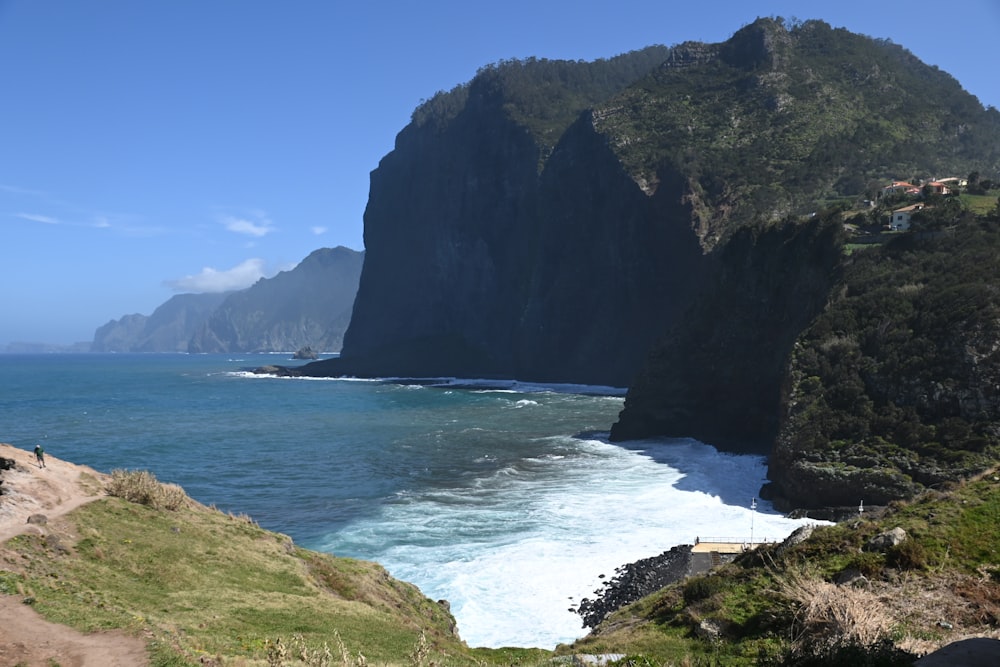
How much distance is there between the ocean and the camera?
3108 cm

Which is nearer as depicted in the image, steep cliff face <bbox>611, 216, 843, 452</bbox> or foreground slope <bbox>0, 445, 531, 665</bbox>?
foreground slope <bbox>0, 445, 531, 665</bbox>

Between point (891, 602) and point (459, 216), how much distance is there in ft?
539

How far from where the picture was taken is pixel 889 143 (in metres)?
107

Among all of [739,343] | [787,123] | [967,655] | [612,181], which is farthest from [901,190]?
[967,655]

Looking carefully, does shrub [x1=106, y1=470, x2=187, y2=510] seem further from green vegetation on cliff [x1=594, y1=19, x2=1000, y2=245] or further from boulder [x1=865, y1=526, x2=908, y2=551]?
green vegetation on cliff [x1=594, y1=19, x2=1000, y2=245]

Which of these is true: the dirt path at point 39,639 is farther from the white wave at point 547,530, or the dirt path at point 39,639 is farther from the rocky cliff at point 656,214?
the rocky cliff at point 656,214

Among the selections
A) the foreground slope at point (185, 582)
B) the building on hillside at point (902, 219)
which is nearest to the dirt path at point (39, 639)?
the foreground slope at point (185, 582)

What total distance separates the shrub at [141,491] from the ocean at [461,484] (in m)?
11.3

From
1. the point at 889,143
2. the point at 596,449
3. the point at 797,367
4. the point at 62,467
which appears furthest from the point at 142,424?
the point at 889,143

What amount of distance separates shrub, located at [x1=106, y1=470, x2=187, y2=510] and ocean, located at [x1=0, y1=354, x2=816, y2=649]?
1134cm

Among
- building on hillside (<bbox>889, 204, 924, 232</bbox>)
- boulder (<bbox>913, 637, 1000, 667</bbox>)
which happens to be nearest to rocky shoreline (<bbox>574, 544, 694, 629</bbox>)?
boulder (<bbox>913, 637, 1000, 667</bbox>)

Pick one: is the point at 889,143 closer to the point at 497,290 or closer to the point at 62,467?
the point at 497,290

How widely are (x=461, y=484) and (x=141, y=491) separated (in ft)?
90.9

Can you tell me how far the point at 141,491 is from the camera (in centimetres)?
2364
